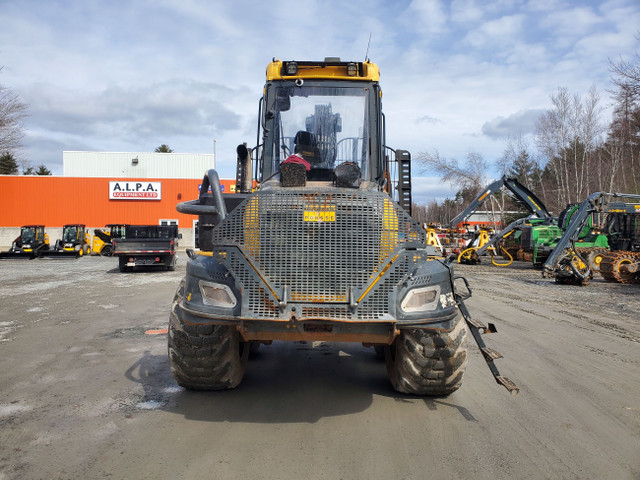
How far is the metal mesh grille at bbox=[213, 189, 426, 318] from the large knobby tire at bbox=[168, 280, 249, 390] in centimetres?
76

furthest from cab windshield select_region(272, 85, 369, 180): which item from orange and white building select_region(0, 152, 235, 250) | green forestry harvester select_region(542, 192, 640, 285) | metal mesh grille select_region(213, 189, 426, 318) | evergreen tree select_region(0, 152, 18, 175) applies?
evergreen tree select_region(0, 152, 18, 175)

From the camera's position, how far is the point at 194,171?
4566cm

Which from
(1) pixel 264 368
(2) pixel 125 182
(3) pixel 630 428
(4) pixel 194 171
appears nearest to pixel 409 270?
(3) pixel 630 428

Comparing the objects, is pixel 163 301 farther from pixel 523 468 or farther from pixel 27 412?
pixel 523 468

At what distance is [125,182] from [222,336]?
39805 mm

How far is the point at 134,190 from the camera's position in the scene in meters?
41.3

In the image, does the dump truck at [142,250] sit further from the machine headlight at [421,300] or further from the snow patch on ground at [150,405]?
the machine headlight at [421,300]

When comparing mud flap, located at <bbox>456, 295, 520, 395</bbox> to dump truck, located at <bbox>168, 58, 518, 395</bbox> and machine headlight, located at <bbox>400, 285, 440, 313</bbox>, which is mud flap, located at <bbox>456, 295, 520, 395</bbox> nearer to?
dump truck, located at <bbox>168, 58, 518, 395</bbox>

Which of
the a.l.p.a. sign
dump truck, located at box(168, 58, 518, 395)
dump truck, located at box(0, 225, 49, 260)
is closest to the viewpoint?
dump truck, located at box(168, 58, 518, 395)

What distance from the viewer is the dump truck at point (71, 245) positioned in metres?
30.0

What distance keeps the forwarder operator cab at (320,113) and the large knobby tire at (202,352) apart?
7.26ft

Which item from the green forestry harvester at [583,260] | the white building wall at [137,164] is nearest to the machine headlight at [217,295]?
the green forestry harvester at [583,260]

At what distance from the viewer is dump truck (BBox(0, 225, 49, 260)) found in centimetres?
2888

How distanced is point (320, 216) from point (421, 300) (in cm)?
102
